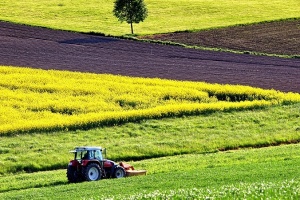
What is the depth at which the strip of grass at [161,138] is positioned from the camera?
33.1 m

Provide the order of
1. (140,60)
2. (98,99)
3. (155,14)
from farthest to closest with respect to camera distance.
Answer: (155,14) < (140,60) < (98,99)

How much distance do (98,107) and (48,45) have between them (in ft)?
70.7

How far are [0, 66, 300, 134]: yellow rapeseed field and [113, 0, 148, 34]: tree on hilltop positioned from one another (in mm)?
23163

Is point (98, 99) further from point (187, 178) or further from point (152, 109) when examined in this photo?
point (187, 178)

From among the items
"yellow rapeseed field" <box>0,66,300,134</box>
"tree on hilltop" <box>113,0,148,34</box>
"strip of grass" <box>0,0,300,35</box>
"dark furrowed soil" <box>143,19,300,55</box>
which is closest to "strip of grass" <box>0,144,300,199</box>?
"yellow rapeseed field" <box>0,66,300,134</box>

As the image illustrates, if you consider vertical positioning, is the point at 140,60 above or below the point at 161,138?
above

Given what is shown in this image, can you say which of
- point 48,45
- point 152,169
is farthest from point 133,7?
point 152,169

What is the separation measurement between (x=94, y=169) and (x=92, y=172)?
0.13m

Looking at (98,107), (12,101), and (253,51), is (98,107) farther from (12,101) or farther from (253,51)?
(253,51)

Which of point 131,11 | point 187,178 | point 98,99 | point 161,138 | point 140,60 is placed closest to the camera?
point 187,178

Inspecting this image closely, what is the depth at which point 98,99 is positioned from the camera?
43625 millimetres

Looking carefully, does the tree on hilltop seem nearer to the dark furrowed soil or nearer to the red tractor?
the dark furrowed soil

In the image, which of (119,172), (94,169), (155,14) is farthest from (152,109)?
(155,14)

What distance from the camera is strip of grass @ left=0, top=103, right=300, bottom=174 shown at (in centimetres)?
3312
